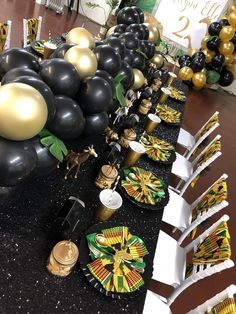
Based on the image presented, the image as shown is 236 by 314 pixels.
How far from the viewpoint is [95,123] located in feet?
3.92

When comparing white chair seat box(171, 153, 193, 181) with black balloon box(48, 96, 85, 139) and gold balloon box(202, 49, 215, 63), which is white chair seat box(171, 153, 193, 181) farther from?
gold balloon box(202, 49, 215, 63)

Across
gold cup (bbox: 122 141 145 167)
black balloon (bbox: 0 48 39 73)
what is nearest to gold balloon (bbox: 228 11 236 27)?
gold cup (bbox: 122 141 145 167)

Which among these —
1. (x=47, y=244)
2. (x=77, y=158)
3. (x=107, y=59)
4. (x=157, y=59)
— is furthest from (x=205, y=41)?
(x=47, y=244)

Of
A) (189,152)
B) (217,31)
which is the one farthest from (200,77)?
(189,152)

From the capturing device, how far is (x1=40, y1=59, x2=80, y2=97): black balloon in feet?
3.22

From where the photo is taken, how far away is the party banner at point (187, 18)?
5773mm

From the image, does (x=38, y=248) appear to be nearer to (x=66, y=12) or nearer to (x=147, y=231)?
(x=147, y=231)

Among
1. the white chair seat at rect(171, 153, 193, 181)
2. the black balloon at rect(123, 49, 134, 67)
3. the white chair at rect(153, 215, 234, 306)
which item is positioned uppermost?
the black balloon at rect(123, 49, 134, 67)

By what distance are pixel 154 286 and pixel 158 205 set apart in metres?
0.79

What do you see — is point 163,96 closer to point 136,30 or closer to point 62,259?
point 136,30

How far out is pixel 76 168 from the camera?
51.0 inches

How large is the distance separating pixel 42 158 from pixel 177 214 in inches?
46.0

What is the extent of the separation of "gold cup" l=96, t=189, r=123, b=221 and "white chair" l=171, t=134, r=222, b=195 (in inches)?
38.6

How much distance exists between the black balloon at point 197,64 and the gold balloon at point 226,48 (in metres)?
0.39
